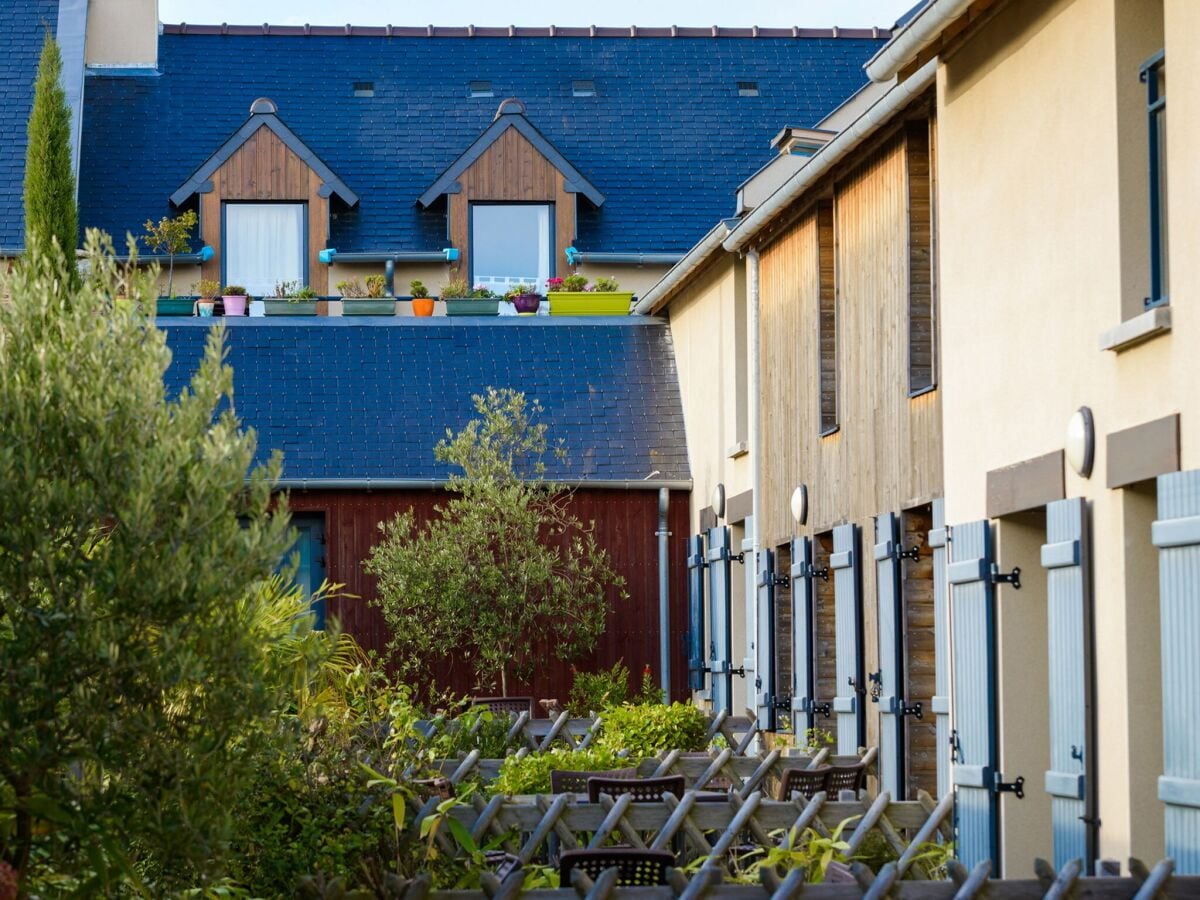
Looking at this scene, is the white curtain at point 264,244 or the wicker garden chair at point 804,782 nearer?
the wicker garden chair at point 804,782

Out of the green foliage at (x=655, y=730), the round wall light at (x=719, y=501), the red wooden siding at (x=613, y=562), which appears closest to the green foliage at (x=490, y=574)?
the red wooden siding at (x=613, y=562)

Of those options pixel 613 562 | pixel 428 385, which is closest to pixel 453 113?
pixel 428 385

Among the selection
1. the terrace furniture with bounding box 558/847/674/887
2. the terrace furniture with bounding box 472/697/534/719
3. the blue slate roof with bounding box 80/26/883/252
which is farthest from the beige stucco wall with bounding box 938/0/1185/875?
the blue slate roof with bounding box 80/26/883/252

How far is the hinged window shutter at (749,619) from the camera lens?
52.4 feet

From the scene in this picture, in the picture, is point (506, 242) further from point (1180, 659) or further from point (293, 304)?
point (1180, 659)

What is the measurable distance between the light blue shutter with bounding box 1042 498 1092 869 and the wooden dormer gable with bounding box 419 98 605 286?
51.3 ft

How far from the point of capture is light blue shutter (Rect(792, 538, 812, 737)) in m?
13.8

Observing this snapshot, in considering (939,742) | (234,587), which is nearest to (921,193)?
(939,742)

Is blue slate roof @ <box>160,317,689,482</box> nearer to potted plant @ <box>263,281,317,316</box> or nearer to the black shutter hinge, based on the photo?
potted plant @ <box>263,281,317,316</box>

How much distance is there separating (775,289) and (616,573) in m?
4.20

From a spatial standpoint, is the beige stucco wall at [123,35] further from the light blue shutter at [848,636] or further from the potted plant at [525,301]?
the light blue shutter at [848,636]

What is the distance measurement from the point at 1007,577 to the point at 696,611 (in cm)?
894

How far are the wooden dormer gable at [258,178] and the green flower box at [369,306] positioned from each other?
2702mm

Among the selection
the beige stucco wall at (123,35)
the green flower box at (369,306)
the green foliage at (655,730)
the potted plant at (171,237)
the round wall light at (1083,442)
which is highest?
the beige stucco wall at (123,35)
